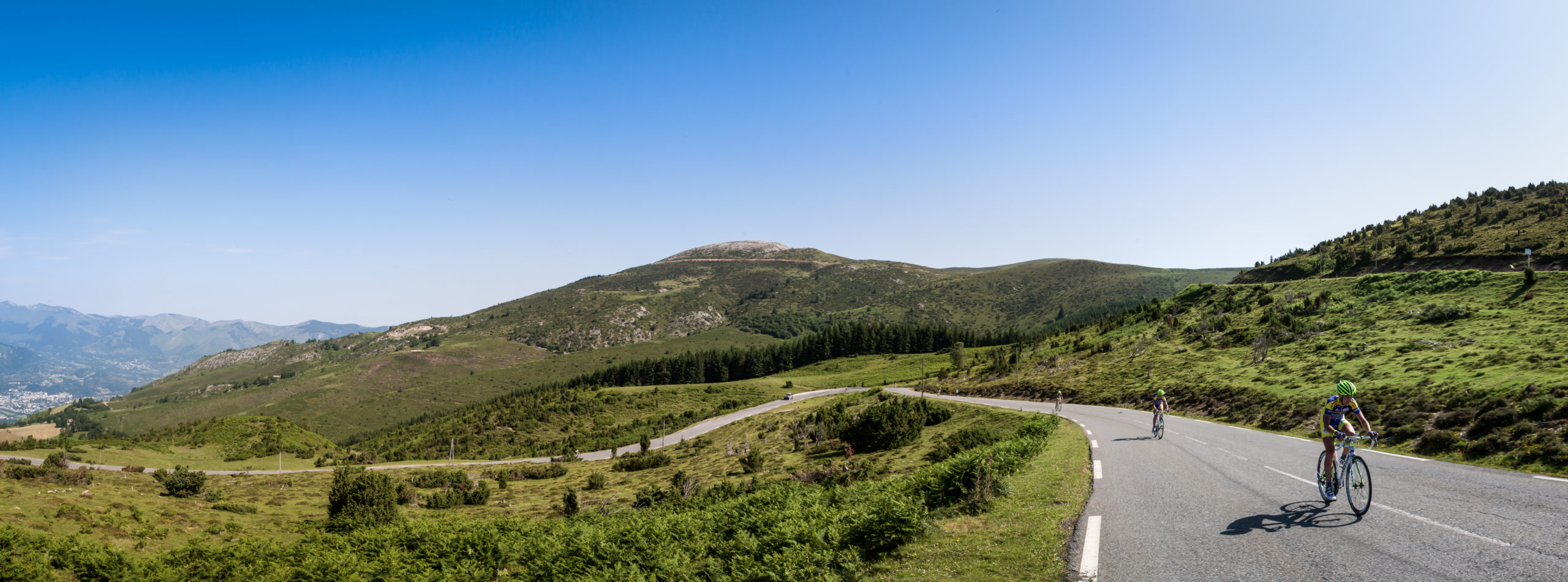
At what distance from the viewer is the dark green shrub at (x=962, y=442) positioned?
2156 cm

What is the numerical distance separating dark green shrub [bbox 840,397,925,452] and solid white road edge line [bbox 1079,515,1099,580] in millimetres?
21744

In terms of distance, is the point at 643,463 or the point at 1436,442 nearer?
the point at 1436,442

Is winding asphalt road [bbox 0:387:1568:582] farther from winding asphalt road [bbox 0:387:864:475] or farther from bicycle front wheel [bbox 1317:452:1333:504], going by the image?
winding asphalt road [bbox 0:387:864:475]

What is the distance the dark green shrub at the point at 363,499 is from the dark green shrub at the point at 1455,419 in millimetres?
35945

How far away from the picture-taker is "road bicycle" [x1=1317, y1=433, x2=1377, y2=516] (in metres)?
8.87

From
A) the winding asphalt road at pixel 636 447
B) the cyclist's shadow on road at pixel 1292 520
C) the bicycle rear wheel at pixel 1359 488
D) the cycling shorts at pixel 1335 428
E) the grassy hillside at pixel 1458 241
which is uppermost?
the grassy hillside at pixel 1458 241

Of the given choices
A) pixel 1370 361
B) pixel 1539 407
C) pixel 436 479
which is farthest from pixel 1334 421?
pixel 436 479

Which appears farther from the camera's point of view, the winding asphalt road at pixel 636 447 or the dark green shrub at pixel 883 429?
the winding asphalt road at pixel 636 447

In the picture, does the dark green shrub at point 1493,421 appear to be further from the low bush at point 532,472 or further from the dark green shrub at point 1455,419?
the low bush at point 532,472

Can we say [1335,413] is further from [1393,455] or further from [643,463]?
[643,463]

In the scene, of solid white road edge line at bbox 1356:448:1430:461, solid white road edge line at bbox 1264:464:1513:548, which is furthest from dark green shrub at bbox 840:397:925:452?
solid white road edge line at bbox 1264:464:1513:548

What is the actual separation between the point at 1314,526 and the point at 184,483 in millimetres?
40518

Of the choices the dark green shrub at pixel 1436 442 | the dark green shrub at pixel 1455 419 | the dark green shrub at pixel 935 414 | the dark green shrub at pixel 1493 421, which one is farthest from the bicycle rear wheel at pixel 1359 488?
the dark green shrub at pixel 935 414

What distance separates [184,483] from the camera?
26844 mm
